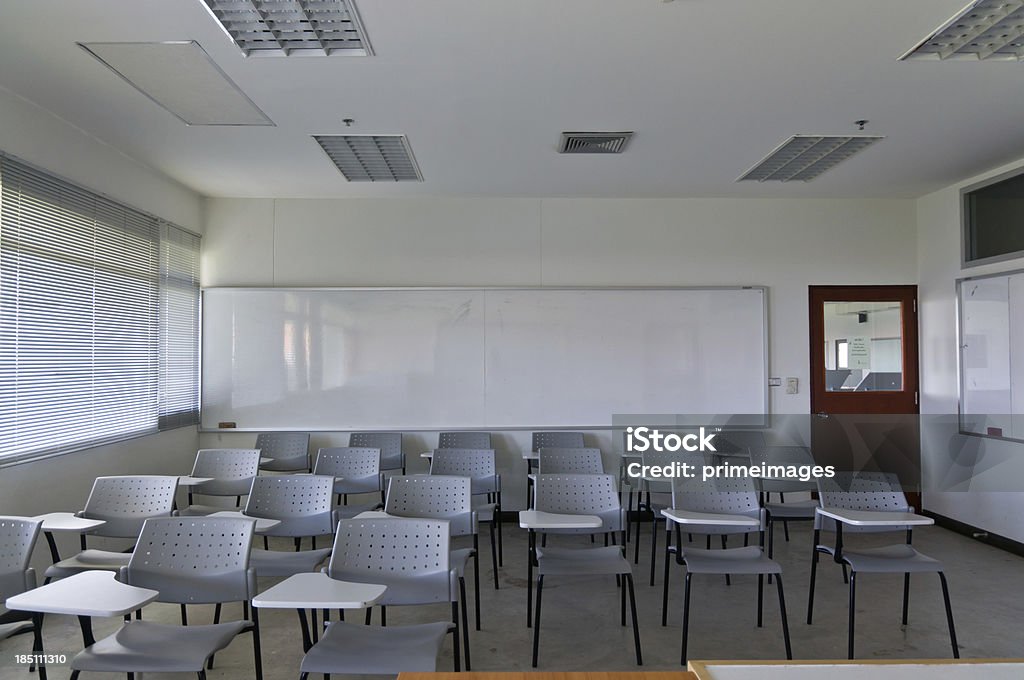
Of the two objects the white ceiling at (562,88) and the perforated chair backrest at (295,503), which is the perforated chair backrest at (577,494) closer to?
the perforated chair backrest at (295,503)

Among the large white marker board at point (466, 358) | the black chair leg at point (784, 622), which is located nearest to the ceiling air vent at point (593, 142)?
the large white marker board at point (466, 358)

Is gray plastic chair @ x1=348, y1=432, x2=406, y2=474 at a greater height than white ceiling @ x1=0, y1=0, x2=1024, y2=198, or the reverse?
white ceiling @ x1=0, y1=0, x2=1024, y2=198

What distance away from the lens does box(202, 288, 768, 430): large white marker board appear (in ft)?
20.2

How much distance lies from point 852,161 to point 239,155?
4.90 metres

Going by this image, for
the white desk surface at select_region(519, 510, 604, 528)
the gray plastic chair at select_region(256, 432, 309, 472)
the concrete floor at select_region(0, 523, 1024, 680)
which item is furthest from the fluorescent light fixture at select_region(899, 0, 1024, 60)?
the gray plastic chair at select_region(256, 432, 309, 472)

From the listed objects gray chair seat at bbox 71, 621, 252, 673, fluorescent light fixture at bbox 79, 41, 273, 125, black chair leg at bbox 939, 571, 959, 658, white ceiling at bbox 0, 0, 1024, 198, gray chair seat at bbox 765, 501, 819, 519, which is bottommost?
black chair leg at bbox 939, 571, 959, 658

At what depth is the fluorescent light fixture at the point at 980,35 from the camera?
298cm

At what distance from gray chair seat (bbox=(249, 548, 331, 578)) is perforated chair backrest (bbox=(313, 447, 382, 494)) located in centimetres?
124

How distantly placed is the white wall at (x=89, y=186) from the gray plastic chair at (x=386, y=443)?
159cm

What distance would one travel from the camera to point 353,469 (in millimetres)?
4867

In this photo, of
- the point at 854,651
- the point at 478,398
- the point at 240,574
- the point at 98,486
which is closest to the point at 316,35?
the point at 240,574

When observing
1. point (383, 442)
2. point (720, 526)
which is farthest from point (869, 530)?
point (383, 442)

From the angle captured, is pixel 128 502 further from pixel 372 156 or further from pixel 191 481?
pixel 372 156

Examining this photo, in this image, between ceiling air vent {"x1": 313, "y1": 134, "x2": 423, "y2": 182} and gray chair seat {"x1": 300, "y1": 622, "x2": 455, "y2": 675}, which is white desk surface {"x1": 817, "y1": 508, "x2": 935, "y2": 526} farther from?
ceiling air vent {"x1": 313, "y1": 134, "x2": 423, "y2": 182}
